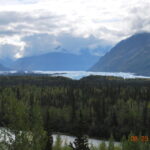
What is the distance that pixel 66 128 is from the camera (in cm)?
15512

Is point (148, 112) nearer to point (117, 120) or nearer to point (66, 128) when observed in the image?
point (117, 120)

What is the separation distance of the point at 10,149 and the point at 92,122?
11738 cm

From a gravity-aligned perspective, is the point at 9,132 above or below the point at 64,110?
above

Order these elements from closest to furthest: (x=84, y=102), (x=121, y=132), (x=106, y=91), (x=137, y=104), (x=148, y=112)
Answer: (x=121, y=132) → (x=148, y=112) → (x=137, y=104) → (x=84, y=102) → (x=106, y=91)

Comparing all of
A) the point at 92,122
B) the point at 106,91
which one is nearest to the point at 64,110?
the point at 92,122

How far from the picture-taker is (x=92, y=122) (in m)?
156

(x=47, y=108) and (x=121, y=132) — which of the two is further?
(x=47, y=108)

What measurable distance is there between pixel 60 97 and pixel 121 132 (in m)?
62.6

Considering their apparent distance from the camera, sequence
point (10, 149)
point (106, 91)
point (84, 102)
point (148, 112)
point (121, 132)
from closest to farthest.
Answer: point (10, 149), point (121, 132), point (148, 112), point (84, 102), point (106, 91)

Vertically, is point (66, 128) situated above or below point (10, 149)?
below

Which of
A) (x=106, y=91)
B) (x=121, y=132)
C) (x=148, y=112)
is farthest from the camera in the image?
(x=106, y=91)

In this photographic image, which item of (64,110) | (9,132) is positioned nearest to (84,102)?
(64,110)

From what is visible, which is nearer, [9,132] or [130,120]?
[9,132]

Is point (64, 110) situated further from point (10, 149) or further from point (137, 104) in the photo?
point (10, 149)
